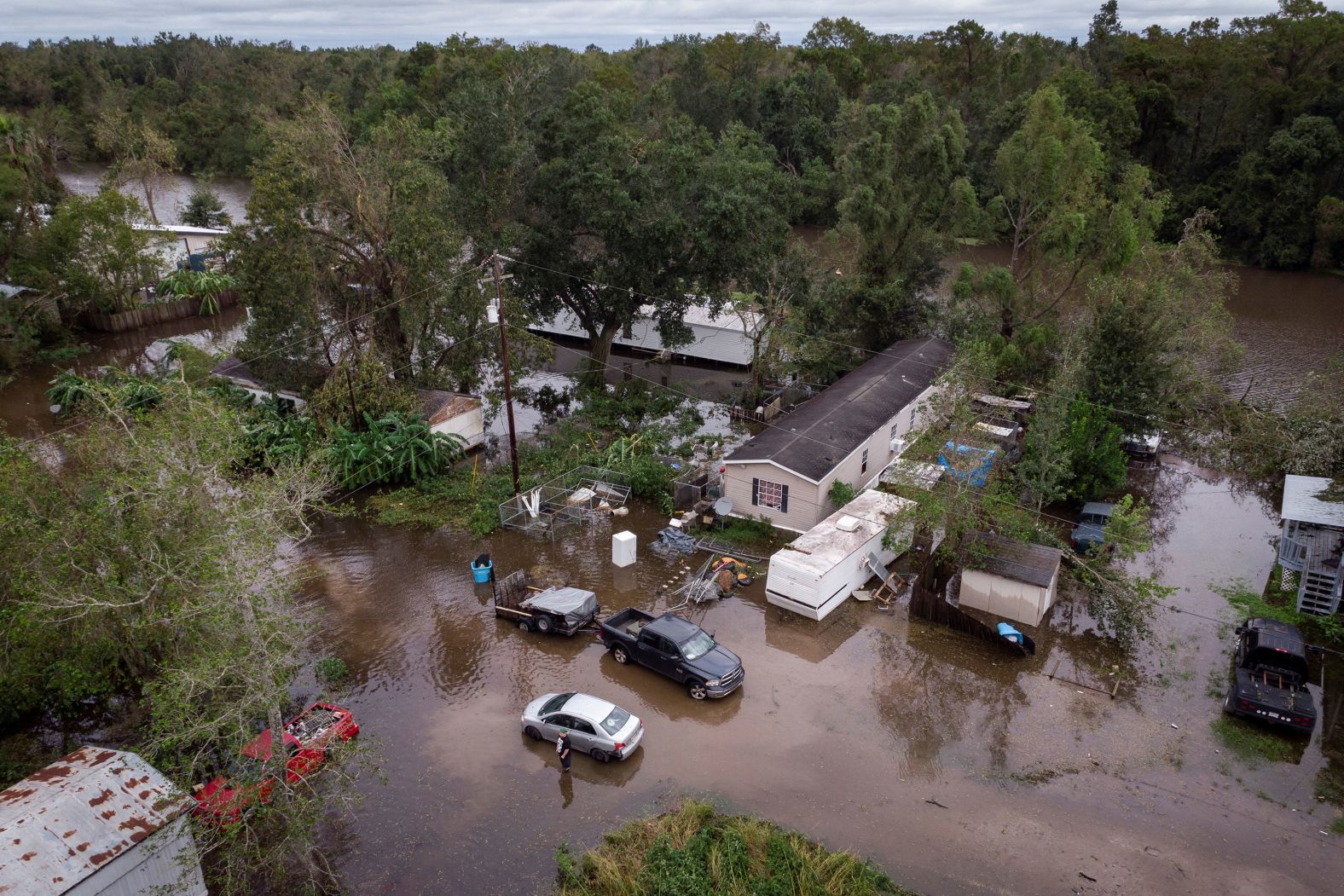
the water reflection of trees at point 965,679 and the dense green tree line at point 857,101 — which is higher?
the dense green tree line at point 857,101

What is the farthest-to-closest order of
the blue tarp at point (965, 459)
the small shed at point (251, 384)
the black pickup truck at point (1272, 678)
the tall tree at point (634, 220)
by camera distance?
the small shed at point (251, 384)
the tall tree at point (634, 220)
the blue tarp at point (965, 459)
the black pickup truck at point (1272, 678)

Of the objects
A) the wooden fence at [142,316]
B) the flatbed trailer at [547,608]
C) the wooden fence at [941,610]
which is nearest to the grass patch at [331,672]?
the flatbed trailer at [547,608]

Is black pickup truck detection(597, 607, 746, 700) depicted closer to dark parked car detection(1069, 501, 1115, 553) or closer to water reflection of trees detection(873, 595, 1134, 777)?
water reflection of trees detection(873, 595, 1134, 777)

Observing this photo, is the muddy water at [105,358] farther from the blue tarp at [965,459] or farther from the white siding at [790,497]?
the blue tarp at [965,459]

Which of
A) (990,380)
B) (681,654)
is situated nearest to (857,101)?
(990,380)

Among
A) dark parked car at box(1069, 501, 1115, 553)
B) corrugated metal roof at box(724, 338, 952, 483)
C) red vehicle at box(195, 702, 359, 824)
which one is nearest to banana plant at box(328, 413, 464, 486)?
corrugated metal roof at box(724, 338, 952, 483)

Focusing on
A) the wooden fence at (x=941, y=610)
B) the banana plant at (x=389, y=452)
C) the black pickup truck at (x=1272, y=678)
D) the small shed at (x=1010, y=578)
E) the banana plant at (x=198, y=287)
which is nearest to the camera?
the black pickup truck at (x=1272, y=678)
